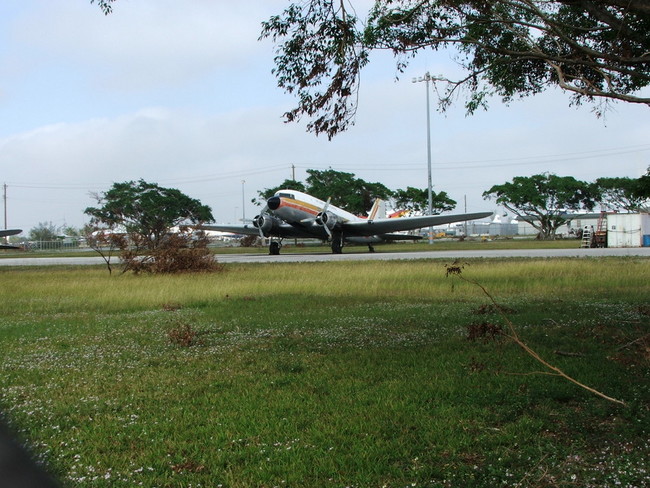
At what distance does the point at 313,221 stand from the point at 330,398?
35.1 meters

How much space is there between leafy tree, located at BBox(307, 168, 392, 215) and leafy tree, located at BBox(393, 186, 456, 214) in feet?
15.8

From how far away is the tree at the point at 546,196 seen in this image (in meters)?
81.8

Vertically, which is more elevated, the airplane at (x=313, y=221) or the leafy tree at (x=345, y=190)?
the leafy tree at (x=345, y=190)

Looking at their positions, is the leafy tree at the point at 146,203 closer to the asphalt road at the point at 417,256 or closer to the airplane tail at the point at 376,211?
the airplane tail at the point at 376,211

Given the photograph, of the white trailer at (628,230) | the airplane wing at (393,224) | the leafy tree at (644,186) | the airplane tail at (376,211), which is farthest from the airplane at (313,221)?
the leafy tree at (644,186)

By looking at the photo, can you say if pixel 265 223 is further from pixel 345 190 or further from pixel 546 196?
pixel 546 196

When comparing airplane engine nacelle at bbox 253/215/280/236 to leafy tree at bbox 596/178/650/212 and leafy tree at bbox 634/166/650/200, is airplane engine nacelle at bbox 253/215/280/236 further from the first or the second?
leafy tree at bbox 596/178/650/212

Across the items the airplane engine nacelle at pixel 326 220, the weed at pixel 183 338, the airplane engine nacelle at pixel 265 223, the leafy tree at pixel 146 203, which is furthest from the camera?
the leafy tree at pixel 146 203

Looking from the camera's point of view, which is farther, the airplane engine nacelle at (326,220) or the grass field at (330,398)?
the airplane engine nacelle at (326,220)

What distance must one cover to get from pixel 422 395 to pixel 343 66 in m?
4.87

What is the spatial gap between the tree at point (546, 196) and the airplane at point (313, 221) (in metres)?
44.5

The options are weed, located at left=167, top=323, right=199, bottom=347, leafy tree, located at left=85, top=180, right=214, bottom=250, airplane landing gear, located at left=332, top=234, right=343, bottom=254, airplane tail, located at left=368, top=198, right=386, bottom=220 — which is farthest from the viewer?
leafy tree, located at left=85, top=180, right=214, bottom=250

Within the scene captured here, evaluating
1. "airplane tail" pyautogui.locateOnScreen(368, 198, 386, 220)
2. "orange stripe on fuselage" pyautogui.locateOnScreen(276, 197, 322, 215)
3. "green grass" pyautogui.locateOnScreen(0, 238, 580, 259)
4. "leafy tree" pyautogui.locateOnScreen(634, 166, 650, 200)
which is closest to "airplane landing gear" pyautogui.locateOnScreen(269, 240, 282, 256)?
"orange stripe on fuselage" pyautogui.locateOnScreen(276, 197, 322, 215)

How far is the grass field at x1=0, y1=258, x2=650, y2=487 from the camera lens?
378cm
